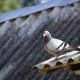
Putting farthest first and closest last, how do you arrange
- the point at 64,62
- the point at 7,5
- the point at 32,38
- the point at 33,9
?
the point at 7,5
the point at 33,9
the point at 32,38
the point at 64,62

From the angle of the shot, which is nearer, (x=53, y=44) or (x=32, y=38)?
(x=53, y=44)

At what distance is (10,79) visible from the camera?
758 cm

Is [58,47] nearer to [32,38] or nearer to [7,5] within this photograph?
[32,38]

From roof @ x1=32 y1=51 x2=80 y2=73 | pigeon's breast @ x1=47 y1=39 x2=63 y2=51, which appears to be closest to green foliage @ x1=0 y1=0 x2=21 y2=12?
pigeon's breast @ x1=47 y1=39 x2=63 y2=51

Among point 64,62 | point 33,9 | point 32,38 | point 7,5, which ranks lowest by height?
point 7,5

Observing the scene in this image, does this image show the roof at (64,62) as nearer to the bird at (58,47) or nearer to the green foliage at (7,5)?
the bird at (58,47)

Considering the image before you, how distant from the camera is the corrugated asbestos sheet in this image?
25.0 feet

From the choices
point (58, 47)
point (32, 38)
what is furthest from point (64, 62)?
point (32, 38)

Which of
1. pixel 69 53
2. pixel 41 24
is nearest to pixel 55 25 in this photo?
pixel 41 24

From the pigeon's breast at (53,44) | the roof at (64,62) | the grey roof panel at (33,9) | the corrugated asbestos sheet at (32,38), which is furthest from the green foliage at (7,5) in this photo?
the roof at (64,62)

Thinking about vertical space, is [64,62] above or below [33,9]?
above

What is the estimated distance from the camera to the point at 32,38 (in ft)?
27.1

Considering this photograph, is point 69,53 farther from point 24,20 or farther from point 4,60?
point 24,20

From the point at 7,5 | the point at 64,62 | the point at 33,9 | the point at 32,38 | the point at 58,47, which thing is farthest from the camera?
the point at 7,5
